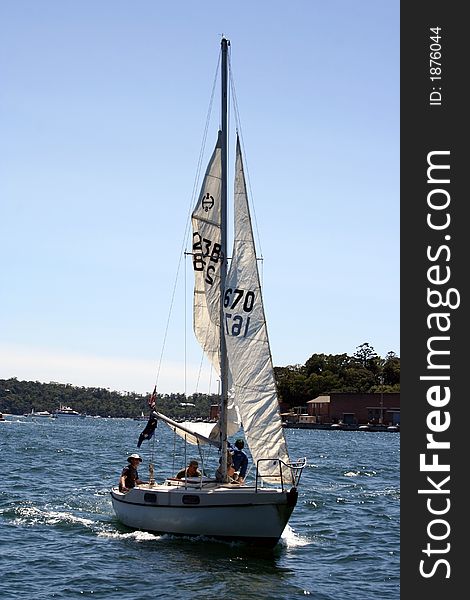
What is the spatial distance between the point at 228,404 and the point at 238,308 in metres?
2.68

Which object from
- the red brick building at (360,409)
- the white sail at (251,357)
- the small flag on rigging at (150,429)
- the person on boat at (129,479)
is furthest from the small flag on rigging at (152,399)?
Answer: the red brick building at (360,409)

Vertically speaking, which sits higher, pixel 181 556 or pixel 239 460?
pixel 239 460

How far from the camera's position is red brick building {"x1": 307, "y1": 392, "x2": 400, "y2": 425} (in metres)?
165

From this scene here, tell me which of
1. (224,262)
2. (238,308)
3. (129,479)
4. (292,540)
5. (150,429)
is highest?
(224,262)

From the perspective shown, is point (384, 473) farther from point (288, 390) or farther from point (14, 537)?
point (288, 390)

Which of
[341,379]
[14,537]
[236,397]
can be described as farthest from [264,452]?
[341,379]

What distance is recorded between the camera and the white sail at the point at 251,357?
77.3 ft

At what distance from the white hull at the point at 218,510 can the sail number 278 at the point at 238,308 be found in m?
4.00

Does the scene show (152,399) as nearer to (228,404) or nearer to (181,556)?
(228,404)

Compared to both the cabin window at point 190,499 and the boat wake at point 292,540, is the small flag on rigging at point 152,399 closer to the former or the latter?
the cabin window at point 190,499

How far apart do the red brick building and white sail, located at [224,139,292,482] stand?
141171mm

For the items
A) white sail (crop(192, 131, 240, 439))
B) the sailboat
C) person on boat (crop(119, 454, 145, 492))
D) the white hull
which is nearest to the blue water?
the white hull

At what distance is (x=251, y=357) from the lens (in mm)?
23953

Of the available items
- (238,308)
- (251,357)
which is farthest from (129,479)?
(238,308)
